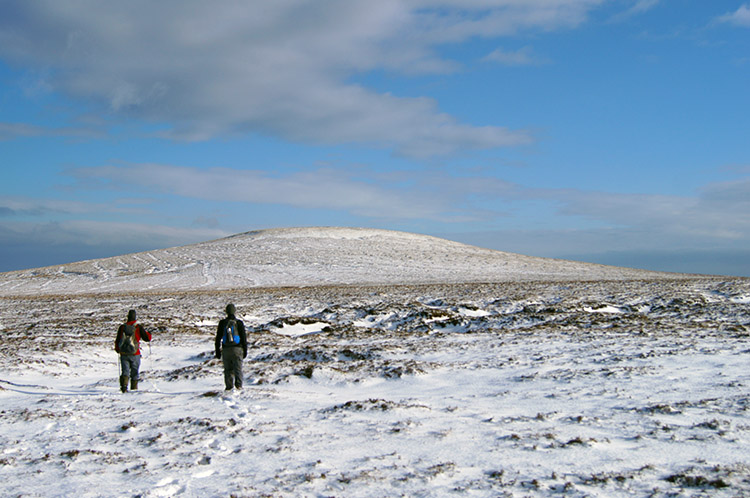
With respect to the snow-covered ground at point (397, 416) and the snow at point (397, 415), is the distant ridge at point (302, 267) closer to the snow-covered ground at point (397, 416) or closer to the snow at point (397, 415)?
the snow at point (397, 415)

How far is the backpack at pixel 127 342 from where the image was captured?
12930mm

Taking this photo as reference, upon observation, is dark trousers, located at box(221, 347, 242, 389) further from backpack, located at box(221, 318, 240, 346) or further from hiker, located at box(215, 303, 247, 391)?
backpack, located at box(221, 318, 240, 346)

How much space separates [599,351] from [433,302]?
16.9 meters

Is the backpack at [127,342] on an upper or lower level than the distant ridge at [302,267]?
lower

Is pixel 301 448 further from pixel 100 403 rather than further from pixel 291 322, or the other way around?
pixel 291 322

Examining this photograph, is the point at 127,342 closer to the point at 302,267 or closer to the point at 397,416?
the point at 397,416

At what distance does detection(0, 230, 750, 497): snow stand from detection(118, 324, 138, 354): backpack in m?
1.06

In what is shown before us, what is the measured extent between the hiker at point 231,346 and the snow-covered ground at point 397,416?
0.55 m

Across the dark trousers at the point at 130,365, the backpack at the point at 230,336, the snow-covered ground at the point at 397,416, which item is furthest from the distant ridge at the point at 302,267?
the backpack at the point at 230,336

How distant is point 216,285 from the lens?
52.2 meters

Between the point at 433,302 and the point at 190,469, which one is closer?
the point at 190,469

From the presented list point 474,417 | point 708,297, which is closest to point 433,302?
point 708,297

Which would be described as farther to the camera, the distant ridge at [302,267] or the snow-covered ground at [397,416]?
the distant ridge at [302,267]

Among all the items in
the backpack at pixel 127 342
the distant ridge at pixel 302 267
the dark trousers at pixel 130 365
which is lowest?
the dark trousers at pixel 130 365
